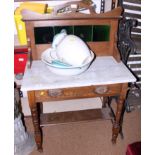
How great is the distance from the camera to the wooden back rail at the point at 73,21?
49.4 inches

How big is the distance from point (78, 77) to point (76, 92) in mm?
89

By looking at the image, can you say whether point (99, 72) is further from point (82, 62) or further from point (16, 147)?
point (16, 147)

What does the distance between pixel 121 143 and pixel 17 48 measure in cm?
104

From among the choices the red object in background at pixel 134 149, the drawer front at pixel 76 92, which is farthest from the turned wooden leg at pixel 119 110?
the red object in background at pixel 134 149

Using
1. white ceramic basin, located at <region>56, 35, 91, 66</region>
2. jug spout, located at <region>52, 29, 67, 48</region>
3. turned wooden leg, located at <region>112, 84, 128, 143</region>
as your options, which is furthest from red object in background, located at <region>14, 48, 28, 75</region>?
turned wooden leg, located at <region>112, 84, 128, 143</region>

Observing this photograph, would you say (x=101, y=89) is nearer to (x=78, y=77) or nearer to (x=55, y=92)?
(x=78, y=77)

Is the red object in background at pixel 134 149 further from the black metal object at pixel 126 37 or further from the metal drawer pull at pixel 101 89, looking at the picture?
the black metal object at pixel 126 37

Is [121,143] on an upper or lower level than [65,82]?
lower

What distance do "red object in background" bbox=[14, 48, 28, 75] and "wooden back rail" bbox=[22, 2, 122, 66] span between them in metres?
0.19

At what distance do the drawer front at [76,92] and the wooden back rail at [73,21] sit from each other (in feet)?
0.75

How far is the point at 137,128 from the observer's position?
1794 millimetres
